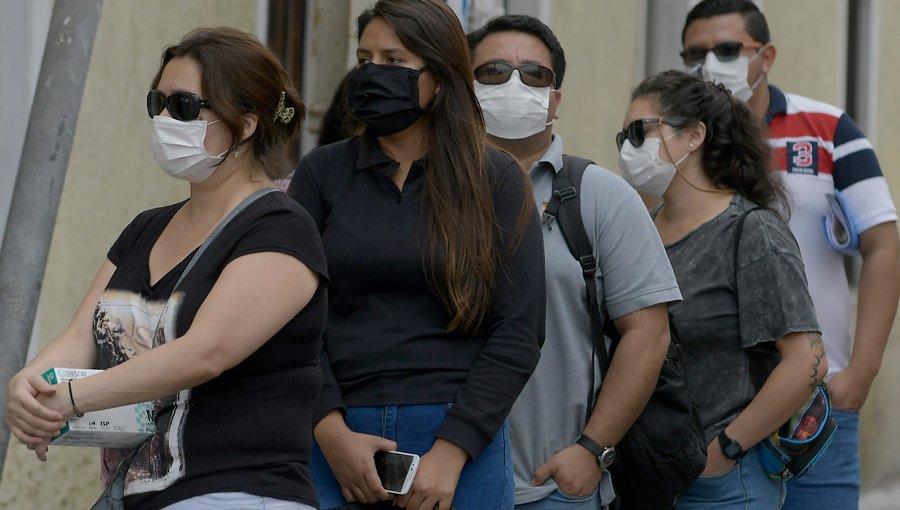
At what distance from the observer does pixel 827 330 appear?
5.08 meters

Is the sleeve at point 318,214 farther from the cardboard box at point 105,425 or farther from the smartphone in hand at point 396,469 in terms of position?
the cardboard box at point 105,425

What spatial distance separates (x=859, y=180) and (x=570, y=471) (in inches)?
77.6

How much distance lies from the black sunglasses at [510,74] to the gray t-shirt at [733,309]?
69cm

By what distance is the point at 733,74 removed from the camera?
548 centimetres

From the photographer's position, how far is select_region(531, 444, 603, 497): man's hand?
374 centimetres

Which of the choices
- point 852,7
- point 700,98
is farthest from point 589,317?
point 852,7

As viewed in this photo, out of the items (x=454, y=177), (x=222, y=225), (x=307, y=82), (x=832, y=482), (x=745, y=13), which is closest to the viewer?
(x=222, y=225)

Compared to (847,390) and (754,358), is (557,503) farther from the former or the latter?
(847,390)

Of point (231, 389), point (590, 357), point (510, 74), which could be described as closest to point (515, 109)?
point (510, 74)

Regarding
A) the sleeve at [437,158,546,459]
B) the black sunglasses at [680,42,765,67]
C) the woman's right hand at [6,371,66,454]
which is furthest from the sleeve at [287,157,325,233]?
the black sunglasses at [680,42,765,67]

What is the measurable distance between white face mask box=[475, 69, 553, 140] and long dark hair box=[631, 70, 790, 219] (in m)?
0.53

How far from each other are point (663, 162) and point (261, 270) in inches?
73.2

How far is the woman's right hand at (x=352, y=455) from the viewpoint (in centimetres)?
331

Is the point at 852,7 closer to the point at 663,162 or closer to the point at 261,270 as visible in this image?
the point at 663,162
